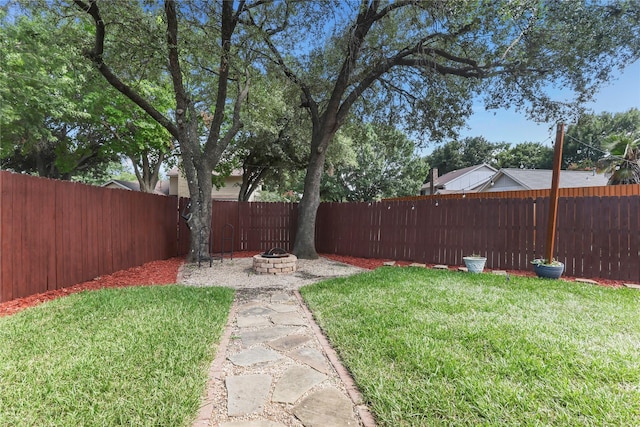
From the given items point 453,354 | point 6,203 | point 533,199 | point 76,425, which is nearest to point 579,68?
point 533,199

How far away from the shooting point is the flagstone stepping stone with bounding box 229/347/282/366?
232cm

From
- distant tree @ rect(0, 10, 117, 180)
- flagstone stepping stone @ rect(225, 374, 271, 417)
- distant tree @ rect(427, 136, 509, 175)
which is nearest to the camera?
flagstone stepping stone @ rect(225, 374, 271, 417)

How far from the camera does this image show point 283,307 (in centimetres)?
378

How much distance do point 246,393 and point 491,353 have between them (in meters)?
1.80

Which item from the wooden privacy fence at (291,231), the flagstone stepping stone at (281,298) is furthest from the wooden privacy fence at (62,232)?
the flagstone stepping stone at (281,298)

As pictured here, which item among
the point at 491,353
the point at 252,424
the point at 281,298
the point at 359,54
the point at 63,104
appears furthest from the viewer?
the point at 63,104

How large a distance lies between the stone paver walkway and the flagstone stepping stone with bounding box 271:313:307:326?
21mm

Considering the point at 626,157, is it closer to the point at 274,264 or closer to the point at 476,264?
the point at 476,264

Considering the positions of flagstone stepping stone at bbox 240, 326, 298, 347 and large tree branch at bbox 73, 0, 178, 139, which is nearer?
flagstone stepping stone at bbox 240, 326, 298, 347

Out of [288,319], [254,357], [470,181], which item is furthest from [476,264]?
[470,181]

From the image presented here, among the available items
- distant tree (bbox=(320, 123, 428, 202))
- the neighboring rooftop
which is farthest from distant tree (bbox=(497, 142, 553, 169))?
distant tree (bbox=(320, 123, 428, 202))

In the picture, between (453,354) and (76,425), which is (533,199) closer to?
(453,354)

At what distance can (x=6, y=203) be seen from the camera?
136 inches

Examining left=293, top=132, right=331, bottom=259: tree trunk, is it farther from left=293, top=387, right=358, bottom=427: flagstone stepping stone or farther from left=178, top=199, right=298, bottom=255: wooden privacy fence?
left=293, top=387, right=358, bottom=427: flagstone stepping stone
